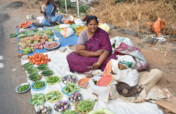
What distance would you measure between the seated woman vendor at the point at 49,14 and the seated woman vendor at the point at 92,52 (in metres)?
3.42

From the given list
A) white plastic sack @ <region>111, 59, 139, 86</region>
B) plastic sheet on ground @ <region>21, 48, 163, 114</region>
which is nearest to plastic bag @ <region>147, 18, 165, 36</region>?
white plastic sack @ <region>111, 59, 139, 86</region>

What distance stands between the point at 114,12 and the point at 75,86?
16.1 feet

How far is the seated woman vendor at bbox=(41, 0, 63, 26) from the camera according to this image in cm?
630

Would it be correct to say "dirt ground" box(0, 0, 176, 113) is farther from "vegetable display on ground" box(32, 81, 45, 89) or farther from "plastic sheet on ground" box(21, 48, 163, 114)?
"plastic sheet on ground" box(21, 48, 163, 114)

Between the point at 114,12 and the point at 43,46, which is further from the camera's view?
the point at 114,12

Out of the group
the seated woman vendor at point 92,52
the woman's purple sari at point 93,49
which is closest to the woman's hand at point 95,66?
the seated woman vendor at point 92,52

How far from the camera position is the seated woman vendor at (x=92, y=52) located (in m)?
3.26

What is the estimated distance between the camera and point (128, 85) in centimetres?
271

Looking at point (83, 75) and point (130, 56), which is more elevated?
point (130, 56)

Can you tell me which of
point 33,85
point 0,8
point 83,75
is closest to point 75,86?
point 83,75

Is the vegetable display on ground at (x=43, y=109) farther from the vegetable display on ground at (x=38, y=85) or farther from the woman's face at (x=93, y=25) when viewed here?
the woman's face at (x=93, y=25)

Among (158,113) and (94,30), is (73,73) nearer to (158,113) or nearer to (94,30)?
(94,30)

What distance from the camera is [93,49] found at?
3416mm

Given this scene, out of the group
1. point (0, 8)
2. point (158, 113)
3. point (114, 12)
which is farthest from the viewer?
point (0, 8)
